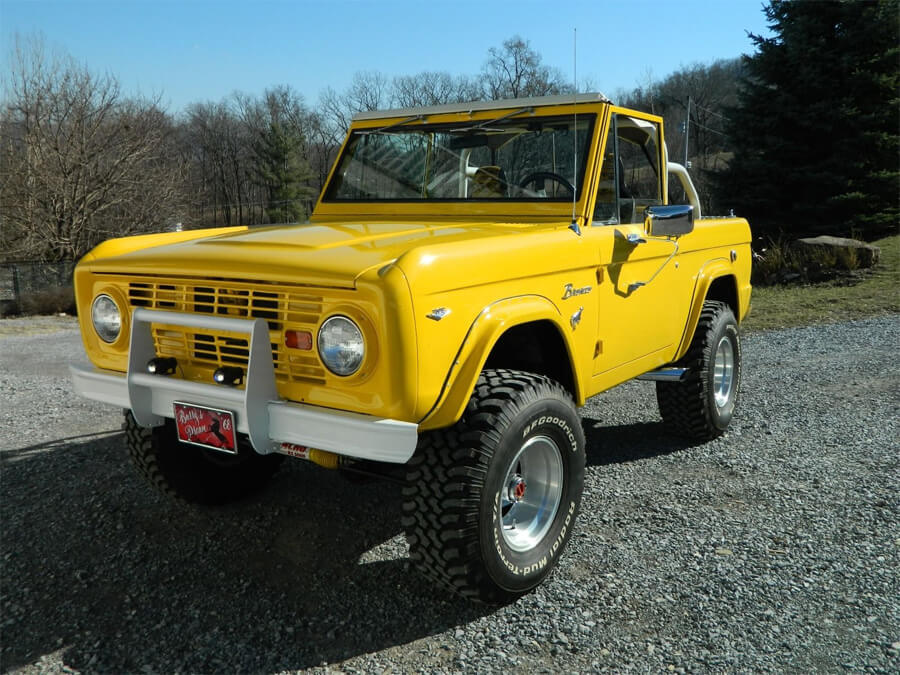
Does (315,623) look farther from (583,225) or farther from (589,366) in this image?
(583,225)

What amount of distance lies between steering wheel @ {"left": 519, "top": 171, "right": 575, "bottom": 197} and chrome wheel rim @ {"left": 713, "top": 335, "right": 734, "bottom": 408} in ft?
7.11

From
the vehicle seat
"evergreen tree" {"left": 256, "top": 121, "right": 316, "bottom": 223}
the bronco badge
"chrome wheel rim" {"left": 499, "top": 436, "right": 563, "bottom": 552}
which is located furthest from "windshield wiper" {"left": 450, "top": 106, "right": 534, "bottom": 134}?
"evergreen tree" {"left": 256, "top": 121, "right": 316, "bottom": 223}

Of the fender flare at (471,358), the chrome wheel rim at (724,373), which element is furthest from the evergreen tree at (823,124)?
the fender flare at (471,358)

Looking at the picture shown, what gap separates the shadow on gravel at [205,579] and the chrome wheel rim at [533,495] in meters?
0.38

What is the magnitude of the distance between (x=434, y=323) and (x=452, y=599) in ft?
4.10

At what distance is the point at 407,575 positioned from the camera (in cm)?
332

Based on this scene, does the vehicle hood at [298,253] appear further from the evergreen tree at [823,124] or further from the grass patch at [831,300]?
the evergreen tree at [823,124]

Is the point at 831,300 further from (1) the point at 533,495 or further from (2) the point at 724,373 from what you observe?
(1) the point at 533,495

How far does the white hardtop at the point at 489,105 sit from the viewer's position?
13.0 ft

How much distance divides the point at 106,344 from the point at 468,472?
174cm

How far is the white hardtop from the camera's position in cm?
395

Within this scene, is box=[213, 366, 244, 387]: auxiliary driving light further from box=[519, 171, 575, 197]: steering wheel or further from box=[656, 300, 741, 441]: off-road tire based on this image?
box=[656, 300, 741, 441]: off-road tire

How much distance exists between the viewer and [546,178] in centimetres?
392

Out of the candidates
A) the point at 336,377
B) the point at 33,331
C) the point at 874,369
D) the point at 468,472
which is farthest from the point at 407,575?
the point at 33,331
